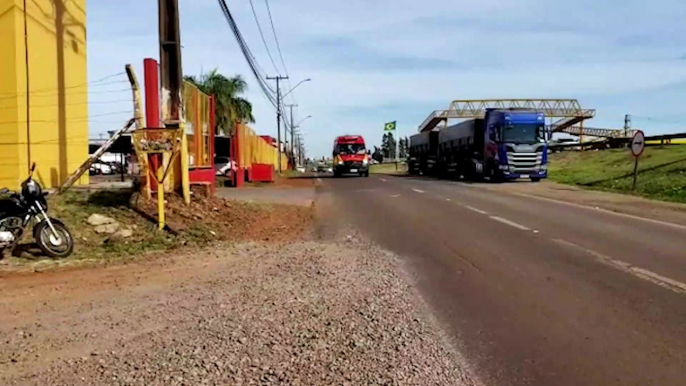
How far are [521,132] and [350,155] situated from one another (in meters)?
16.1

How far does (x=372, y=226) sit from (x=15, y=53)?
29.7 ft

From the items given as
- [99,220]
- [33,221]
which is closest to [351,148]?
[99,220]

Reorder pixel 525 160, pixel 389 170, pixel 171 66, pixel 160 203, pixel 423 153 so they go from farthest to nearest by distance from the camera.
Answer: pixel 389 170, pixel 423 153, pixel 525 160, pixel 171 66, pixel 160 203

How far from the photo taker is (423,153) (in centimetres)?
5612

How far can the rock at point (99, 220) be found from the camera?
446 inches

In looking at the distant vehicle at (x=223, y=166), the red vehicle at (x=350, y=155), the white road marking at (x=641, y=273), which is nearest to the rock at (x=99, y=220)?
the white road marking at (x=641, y=273)

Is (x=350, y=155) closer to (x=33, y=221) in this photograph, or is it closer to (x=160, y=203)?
(x=160, y=203)

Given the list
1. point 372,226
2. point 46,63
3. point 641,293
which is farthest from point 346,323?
point 46,63

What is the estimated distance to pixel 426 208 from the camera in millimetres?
18828

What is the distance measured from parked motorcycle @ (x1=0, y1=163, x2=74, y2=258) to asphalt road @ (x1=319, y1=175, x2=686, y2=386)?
500 cm

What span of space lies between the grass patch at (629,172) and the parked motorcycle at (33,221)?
19.1 meters

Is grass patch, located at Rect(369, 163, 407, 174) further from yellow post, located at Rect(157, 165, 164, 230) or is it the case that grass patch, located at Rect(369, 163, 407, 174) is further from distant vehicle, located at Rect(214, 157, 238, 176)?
yellow post, located at Rect(157, 165, 164, 230)

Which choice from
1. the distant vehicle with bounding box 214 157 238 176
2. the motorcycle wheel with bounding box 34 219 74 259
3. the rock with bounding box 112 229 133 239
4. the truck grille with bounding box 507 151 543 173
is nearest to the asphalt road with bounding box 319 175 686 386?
the rock with bounding box 112 229 133 239

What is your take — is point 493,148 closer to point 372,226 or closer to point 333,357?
point 372,226
